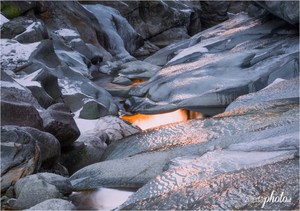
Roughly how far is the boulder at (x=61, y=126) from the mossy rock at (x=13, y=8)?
20.5 ft

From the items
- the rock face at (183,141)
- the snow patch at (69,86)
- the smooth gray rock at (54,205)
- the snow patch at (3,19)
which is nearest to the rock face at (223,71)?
the snow patch at (69,86)

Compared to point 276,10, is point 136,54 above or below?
below

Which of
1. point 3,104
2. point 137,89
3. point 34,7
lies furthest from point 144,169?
point 34,7

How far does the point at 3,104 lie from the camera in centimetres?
702

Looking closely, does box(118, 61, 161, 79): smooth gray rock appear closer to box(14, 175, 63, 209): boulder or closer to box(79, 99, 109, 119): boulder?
box(79, 99, 109, 119): boulder

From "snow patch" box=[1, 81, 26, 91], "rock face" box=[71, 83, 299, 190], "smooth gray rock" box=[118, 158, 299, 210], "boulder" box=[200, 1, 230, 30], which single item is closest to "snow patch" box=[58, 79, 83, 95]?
"snow patch" box=[1, 81, 26, 91]

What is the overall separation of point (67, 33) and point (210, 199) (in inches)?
472

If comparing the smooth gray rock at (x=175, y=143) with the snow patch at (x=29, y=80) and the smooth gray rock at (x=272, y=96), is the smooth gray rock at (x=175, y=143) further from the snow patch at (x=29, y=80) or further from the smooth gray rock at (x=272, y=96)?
the snow patch at (x=29, y=80)

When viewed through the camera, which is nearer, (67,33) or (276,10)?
(276,10)

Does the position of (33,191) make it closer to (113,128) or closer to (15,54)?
(113,128)

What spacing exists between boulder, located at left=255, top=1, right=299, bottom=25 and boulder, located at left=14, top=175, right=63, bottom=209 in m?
7.84

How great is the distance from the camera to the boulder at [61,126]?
7426 millimetres

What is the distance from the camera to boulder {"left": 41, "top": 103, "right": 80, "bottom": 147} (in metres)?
7.43

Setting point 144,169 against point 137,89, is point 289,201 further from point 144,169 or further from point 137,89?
point 137,89
